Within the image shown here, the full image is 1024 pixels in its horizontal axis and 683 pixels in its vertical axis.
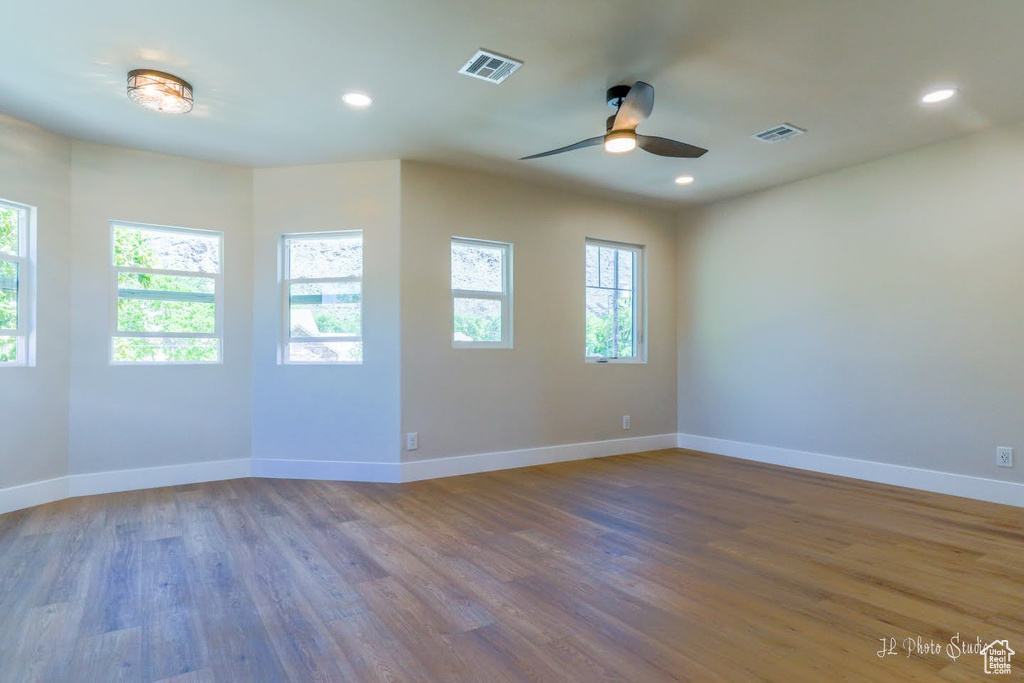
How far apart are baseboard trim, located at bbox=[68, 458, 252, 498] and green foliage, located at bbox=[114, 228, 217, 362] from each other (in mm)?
885

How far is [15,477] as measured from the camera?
142 inches

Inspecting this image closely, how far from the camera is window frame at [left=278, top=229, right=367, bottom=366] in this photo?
447 centimetres

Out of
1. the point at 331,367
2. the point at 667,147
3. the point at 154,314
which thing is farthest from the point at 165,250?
the point at 667,147

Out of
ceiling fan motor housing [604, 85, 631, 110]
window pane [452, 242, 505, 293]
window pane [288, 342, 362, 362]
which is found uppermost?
ceiling fan motor housing [604, 85, 631, 110]

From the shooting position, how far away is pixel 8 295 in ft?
11.9

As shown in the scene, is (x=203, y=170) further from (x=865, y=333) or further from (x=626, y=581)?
(x=865, y=333)

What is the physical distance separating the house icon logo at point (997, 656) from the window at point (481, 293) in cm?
369

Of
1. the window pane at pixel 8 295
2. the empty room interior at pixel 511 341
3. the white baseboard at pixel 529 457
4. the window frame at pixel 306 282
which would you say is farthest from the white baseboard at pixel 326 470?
the window pane at pixel 8 295

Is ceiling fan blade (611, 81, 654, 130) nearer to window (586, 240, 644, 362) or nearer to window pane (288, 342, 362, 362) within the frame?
window (586, 240, 644, 362)

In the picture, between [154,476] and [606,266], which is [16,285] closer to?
[154,476]

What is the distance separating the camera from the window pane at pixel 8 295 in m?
3.58

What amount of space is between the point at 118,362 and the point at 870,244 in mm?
→ 6245

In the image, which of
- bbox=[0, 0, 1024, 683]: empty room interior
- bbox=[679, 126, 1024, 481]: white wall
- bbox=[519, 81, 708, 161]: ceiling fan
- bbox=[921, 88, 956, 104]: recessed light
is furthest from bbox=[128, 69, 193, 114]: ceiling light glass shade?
bbox=[679, 126, 1024, 481]: white wall

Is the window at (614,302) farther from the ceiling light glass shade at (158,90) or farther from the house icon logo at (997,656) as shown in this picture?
the house icon logo at (997,656)
